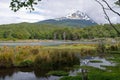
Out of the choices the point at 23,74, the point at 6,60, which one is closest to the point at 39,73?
the point at 23,74

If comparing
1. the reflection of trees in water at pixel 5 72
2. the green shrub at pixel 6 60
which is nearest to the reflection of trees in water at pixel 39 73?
the reflection of trees in water at pixel 5 72

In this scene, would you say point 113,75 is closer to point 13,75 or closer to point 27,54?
point 13,75

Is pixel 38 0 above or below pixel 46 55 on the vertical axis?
above

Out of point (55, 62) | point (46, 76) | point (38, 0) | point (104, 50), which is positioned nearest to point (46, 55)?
point (55, 62)

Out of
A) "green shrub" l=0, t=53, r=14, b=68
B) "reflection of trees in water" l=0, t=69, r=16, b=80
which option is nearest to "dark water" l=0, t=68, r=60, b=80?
"reflection of trees in water" l=0, t=69, r=16, b=80

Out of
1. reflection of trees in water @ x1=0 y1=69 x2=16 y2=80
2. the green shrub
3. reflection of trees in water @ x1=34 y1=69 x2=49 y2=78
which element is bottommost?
reflection of trees in water @ x1=34 y1=69 x2=49 y2=78

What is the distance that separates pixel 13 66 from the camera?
40.9 meters

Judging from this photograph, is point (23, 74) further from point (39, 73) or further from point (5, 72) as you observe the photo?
point (5, 72)

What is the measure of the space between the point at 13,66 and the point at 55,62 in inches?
264

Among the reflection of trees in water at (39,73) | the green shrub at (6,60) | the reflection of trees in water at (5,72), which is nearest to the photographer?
the reflection of trees in water at (5,72)

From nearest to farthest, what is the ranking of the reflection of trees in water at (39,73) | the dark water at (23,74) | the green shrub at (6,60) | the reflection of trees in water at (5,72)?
the dark water at (23,74) → the reflection of trees in water at (5,72) → the reflection of trees in water at (39,73) → the green shrub at (6,60)

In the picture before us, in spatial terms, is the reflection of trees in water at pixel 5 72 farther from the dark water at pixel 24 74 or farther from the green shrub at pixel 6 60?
the green shrub at pixel 6 60

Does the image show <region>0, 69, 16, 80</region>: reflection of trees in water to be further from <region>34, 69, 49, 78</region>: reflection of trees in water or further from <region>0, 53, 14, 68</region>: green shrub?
<region>34, 69, 49, 78</region>: reflection of trees in water

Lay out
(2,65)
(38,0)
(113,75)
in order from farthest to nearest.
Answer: (2,65), (113,75), (38,0)
